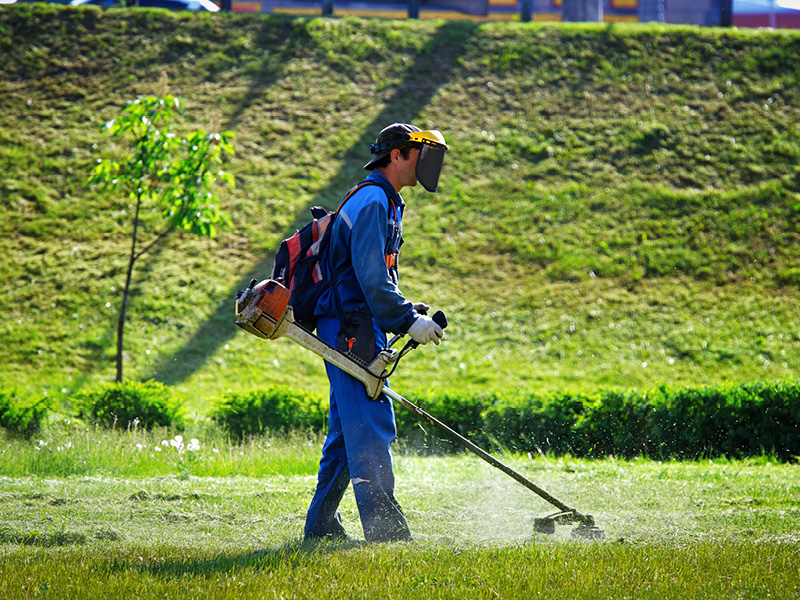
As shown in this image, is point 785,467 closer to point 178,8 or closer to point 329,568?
point 329,568

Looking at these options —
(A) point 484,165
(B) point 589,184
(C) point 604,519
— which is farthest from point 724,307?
(C) point 604,519

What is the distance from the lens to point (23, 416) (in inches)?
298

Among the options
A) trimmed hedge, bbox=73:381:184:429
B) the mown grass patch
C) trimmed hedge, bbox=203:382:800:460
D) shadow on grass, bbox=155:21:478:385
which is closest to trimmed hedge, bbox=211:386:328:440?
trimmed hedge, bbox=203:382:800:460

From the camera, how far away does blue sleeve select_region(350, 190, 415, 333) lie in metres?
3.93

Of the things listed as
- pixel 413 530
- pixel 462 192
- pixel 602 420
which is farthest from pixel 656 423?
pixel 462 192

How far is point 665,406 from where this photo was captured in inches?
286

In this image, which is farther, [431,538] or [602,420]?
[602,420]

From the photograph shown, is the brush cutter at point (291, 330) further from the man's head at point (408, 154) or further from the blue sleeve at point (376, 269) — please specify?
the man's head at point (408, 154)

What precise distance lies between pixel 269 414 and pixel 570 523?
4243 mm

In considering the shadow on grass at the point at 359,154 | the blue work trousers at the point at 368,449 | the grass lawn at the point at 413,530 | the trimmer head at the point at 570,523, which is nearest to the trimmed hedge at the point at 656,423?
the grass lawn at the point at 413,530

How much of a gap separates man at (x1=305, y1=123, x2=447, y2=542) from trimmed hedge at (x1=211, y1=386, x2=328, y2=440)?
3742mm

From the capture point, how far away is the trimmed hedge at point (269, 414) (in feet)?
26.3

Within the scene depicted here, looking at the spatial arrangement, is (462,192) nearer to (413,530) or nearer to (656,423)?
(656,423)

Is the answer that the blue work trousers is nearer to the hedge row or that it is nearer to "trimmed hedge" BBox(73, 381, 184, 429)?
the hedge row
